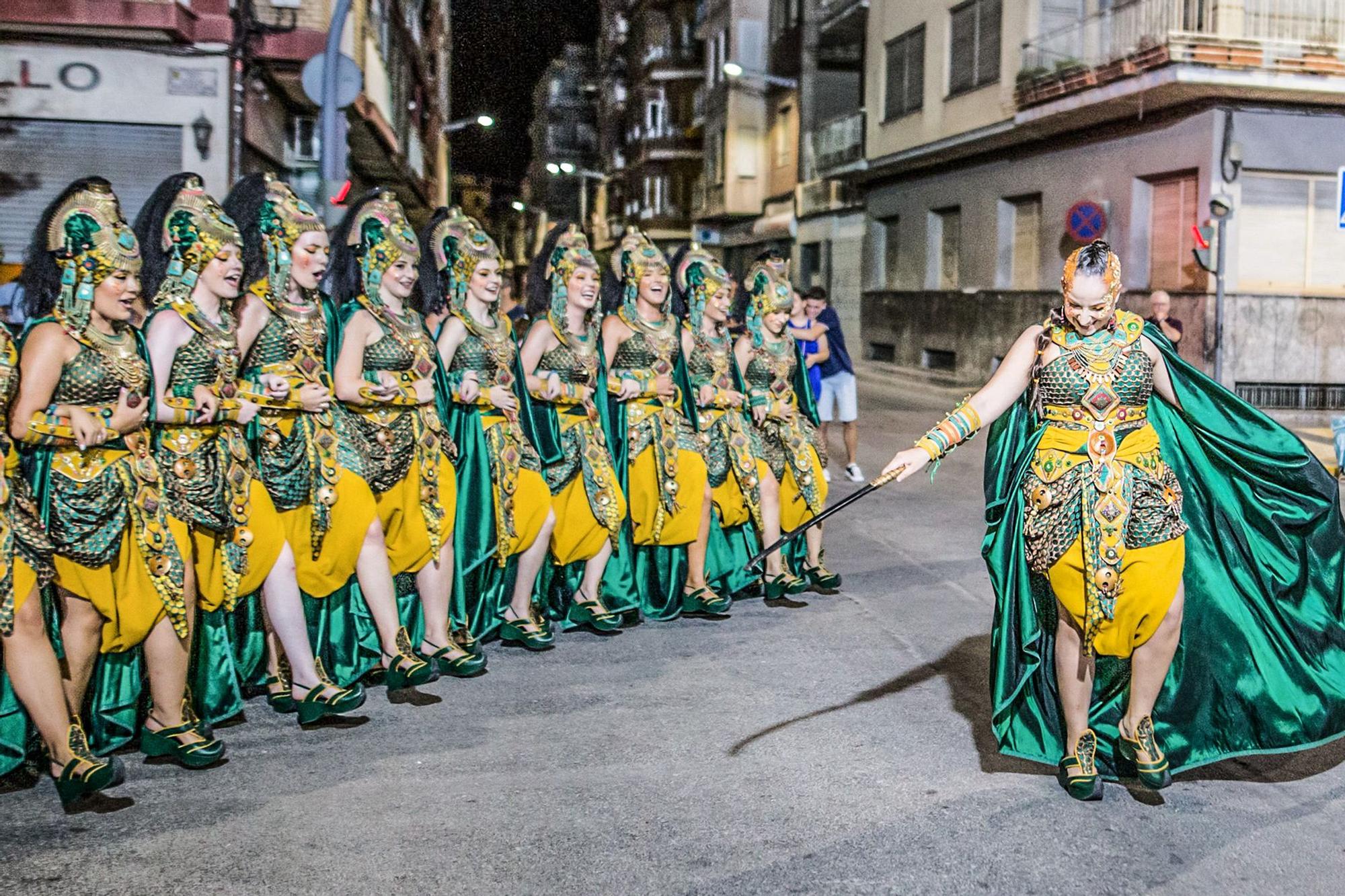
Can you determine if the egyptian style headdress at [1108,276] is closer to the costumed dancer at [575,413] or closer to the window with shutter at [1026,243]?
the costumed dancer at [575,413]

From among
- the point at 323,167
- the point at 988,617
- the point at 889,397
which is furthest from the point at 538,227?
the point at 988,617

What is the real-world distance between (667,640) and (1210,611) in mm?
2967

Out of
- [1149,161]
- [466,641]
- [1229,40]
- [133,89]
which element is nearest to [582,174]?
[1149,161]

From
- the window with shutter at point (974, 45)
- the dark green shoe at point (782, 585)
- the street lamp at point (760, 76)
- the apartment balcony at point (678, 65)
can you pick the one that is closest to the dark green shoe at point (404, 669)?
the dark green shoe at point (782, 585)

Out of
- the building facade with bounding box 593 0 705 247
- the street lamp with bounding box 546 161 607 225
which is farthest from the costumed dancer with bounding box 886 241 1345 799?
the street lamp with bounding box 546 161 607 225

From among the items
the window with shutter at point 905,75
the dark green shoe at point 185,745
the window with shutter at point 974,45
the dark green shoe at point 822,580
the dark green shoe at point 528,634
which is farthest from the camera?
the window with shutter at point 905,75

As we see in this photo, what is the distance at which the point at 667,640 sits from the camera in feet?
22.6

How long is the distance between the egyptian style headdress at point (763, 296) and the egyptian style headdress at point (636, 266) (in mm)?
765

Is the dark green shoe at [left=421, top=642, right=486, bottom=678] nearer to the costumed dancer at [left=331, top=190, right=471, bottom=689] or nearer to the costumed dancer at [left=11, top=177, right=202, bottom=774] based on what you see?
the costumed dancer at [left=331, top=190, right=471, bottom=689]

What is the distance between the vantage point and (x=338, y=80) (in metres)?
12.6

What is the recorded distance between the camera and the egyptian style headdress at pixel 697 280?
7.53 meters

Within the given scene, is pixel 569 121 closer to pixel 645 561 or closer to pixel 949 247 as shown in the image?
pixel 949 247

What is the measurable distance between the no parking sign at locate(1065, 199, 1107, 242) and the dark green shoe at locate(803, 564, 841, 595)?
14.2m

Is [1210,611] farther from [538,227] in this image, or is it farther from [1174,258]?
[538,227]
